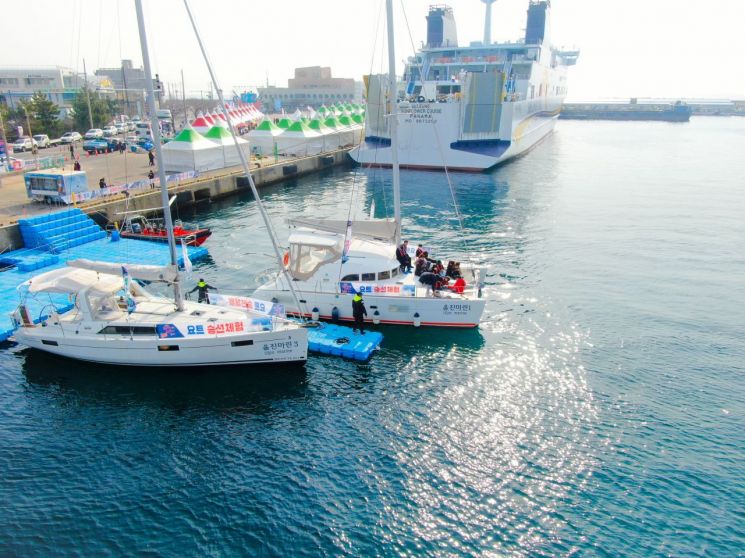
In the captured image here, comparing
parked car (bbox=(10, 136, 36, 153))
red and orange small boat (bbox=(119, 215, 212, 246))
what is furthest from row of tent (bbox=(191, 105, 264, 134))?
red and orange small boat (bbox=(119, 215, 212, 246))

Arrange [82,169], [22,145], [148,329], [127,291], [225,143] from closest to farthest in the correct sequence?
1. [148,329]
2. [127,291]
3. [82,169]
4. [225,143]
5. [22,145]

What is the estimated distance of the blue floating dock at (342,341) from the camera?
68.8 feet

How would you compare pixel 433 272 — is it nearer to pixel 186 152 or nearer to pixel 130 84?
pixel 186 152

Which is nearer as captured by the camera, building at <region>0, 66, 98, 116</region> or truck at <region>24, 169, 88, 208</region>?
truck at <region>24, 169, 88, 208</region>

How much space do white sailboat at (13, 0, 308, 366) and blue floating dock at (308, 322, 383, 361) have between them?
1589 mm

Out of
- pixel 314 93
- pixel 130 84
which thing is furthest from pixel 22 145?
pixel 314 93

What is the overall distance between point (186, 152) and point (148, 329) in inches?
1423

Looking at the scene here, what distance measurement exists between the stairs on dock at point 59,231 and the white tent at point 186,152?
17.6m

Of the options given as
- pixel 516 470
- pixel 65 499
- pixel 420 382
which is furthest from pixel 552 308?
pixel 65 499

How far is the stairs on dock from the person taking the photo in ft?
103

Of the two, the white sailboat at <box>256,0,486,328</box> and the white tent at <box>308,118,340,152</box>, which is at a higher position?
the white tent at <box>308,118,340,152</box>

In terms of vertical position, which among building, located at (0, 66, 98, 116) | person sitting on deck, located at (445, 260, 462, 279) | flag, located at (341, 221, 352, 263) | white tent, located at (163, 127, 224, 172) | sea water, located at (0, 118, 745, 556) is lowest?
sea water, located at (0, 118, 745, 556)

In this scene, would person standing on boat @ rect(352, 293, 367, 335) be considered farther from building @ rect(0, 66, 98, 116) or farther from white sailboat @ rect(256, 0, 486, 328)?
building @ rect(0, 66, 98, 116)

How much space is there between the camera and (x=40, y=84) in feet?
374
